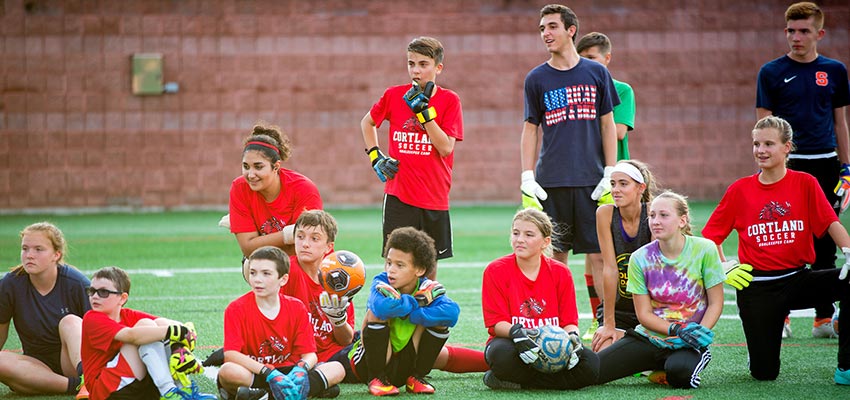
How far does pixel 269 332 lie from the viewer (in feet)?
16.0

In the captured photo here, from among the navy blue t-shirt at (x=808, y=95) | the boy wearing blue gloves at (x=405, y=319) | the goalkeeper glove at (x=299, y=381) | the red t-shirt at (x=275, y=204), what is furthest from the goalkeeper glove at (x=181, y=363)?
the navy blue t-shirt at (x=808, y=95)

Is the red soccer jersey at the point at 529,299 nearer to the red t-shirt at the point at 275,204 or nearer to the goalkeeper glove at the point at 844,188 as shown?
the red t-shirt at the point at 275,204

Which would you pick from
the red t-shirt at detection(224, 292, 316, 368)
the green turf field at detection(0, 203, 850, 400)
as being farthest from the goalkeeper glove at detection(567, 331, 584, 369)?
the red t-shirt at detection(224, 292, 316, 368)

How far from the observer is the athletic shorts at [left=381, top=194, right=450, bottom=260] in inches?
253

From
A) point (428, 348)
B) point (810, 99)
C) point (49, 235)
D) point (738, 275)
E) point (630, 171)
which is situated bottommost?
point (428, 348)

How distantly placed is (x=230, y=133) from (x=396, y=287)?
12186mm

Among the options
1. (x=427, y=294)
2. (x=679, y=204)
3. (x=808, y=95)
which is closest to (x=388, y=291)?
(x=427, y=294)

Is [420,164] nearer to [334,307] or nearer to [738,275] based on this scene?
[334,307]

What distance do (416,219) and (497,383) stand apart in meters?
1.57

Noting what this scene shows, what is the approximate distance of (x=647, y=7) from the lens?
17.4 m

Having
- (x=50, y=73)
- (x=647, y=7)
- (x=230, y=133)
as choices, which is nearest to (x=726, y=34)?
(x=647, y=7)

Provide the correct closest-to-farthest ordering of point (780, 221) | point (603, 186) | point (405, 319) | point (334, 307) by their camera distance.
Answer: point (405, 319), point (334, 307), point (780, 221), point (603, 186)

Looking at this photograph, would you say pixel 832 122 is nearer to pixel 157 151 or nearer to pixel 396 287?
pixel 396 287

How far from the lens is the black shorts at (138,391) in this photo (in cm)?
455
